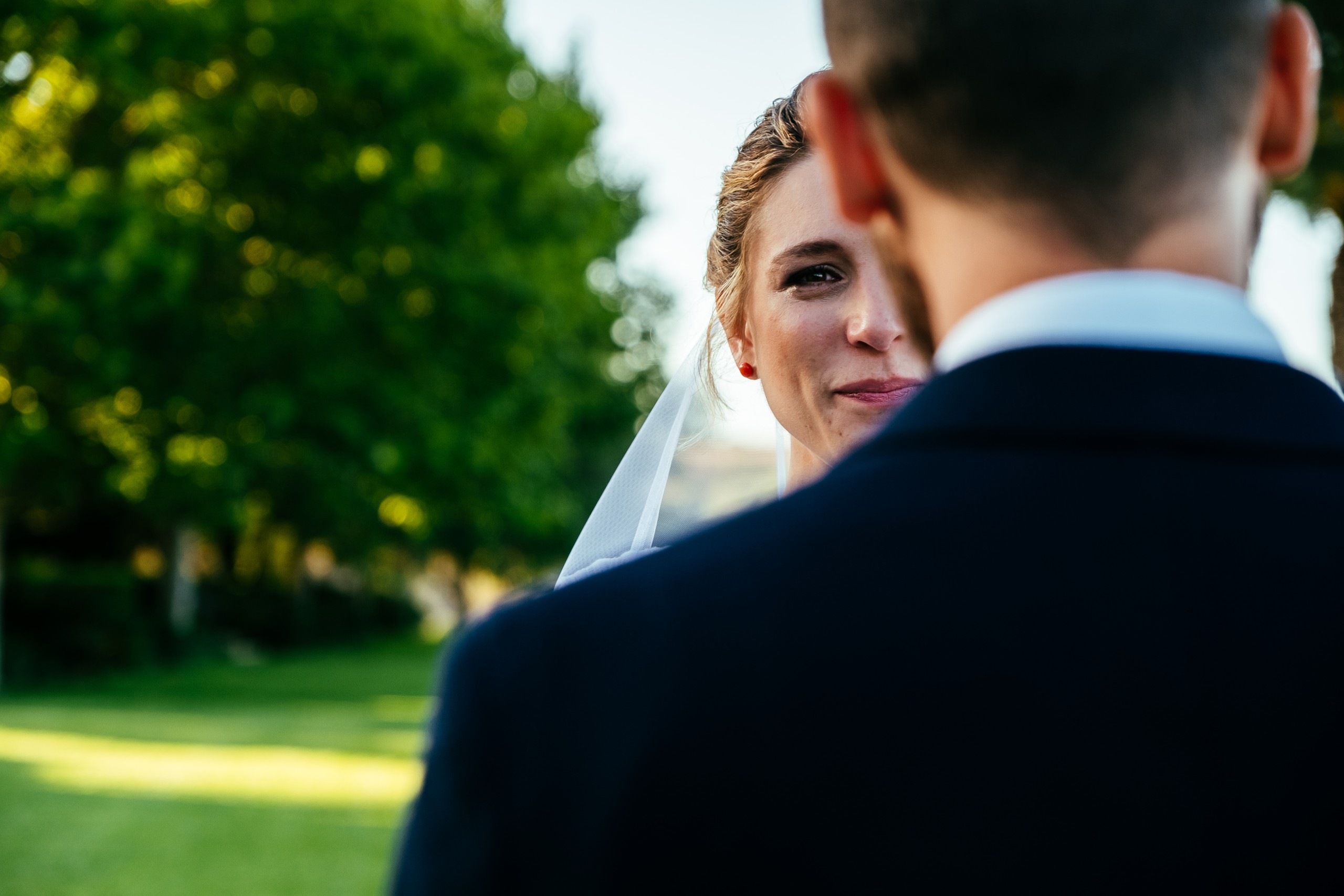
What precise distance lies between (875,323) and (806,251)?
196 millimetres

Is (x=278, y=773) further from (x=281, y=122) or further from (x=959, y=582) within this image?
(x=959, y=582)

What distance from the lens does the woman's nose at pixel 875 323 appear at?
2189mm

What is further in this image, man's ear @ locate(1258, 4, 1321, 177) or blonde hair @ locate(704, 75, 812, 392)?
blonde hair @ locate(704, 75, 812, 392)

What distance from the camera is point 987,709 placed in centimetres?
88

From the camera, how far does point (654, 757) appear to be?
874mm

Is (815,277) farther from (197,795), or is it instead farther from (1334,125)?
(197,795)

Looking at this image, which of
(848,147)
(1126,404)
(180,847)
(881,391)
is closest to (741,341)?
(881,391)

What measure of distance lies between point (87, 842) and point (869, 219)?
36.1 ft

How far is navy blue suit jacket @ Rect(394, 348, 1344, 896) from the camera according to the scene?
2.86 feet

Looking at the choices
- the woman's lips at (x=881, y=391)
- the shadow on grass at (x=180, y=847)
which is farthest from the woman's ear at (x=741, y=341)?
the shadow on grass at (x=180, y=847)

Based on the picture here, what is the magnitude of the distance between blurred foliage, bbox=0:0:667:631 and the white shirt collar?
55.4ft

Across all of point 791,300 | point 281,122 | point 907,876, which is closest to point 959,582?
point 907,876

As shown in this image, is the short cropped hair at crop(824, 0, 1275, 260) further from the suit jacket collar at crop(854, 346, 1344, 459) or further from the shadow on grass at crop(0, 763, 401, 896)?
the shadow on grass at crop(0, 763, 401, 896)

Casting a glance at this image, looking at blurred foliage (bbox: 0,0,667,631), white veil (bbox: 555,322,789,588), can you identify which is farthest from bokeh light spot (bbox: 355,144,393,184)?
white veil (bbox: 555,322,789,588)
